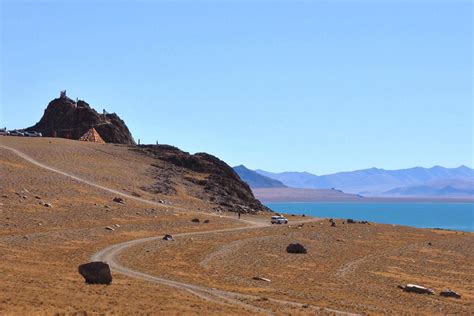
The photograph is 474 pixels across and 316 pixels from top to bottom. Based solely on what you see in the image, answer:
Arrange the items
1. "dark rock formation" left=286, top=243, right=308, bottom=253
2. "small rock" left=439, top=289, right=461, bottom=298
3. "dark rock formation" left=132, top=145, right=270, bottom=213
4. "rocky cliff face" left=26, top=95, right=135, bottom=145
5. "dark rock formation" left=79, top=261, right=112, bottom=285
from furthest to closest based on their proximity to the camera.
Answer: "rocky cliff face" left=26, top=95, right=135, bottom=145
"dark rock formation" left=132, top=145, right=270, bottom=213
"dark rock formation" left=286, top=243, right=308, bottom=253
"small rock" left=439, top=289, right=461, bottom=298
"dark rock formation" left=79, top=261, right=112, bottom=285

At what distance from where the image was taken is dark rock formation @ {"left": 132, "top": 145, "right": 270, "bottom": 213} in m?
123

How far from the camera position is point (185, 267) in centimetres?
5294

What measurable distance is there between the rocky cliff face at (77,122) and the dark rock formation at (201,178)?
1750 centimetres

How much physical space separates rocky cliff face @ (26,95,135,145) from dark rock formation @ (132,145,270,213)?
57.4 feet

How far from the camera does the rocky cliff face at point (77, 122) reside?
161375mm

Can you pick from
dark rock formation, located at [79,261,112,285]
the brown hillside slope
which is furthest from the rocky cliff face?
dark rock formation, located at [79,261,112,285]

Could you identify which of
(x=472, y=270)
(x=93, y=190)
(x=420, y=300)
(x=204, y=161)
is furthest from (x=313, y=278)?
(x=204, y=161)

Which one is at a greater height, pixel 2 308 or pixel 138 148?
pixel 138 148

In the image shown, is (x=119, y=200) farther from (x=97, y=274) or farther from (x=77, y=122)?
(x=77, y=122)

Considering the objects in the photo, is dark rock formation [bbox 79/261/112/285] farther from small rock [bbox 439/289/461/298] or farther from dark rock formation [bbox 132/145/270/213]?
dark rock formation [bbox 132/145/270/213]

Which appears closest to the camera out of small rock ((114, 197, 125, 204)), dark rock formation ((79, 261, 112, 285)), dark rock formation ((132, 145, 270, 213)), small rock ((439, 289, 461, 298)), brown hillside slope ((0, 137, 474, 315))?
brown hillside slope ((0, 137, 474, 315))

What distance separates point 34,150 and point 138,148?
94.2ft

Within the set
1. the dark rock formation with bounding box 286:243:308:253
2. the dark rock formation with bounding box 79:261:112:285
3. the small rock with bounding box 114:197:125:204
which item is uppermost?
the small rock with bounding box 114:197:125:204

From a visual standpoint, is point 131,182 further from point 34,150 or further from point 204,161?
point 204,161
